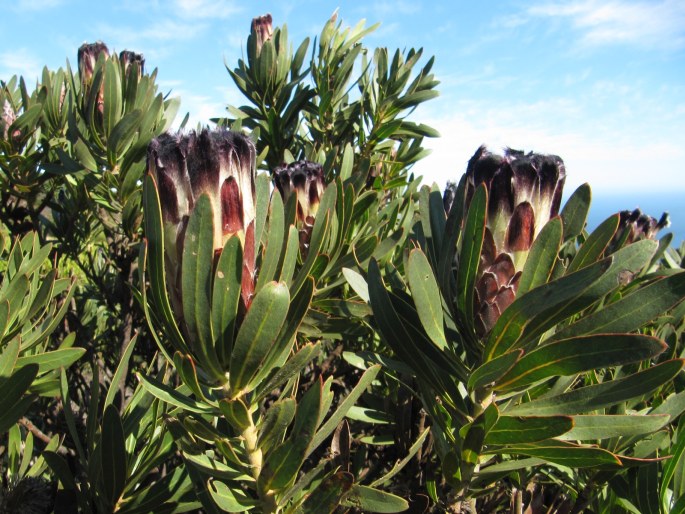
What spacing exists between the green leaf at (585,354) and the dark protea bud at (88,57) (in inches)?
73.6

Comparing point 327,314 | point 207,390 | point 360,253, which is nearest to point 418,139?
point 360,253

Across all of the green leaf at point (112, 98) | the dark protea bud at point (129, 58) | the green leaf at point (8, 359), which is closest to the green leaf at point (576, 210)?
the green leaf at point (8, 359)

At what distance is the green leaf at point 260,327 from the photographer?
2.59 feet

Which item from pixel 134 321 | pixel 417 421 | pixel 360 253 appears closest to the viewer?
pixel 360 253

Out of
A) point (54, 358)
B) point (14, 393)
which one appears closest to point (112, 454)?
point (14, 393)

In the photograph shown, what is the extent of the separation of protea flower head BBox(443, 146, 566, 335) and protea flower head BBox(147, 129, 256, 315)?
420mm

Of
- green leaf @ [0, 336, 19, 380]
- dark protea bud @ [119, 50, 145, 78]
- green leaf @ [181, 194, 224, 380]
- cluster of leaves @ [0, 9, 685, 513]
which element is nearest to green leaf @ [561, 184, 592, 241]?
cluster of leaves @ [0, 9, 685, 513]

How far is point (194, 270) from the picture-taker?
0.80 meters

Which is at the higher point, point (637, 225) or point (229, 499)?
point (637, 225)

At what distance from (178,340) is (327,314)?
50cm

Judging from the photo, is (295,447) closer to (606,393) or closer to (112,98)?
(606,393)

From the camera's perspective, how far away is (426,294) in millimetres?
886

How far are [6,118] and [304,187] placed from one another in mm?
1431

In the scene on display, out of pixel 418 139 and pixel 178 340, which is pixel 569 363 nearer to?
pixel 178 340
